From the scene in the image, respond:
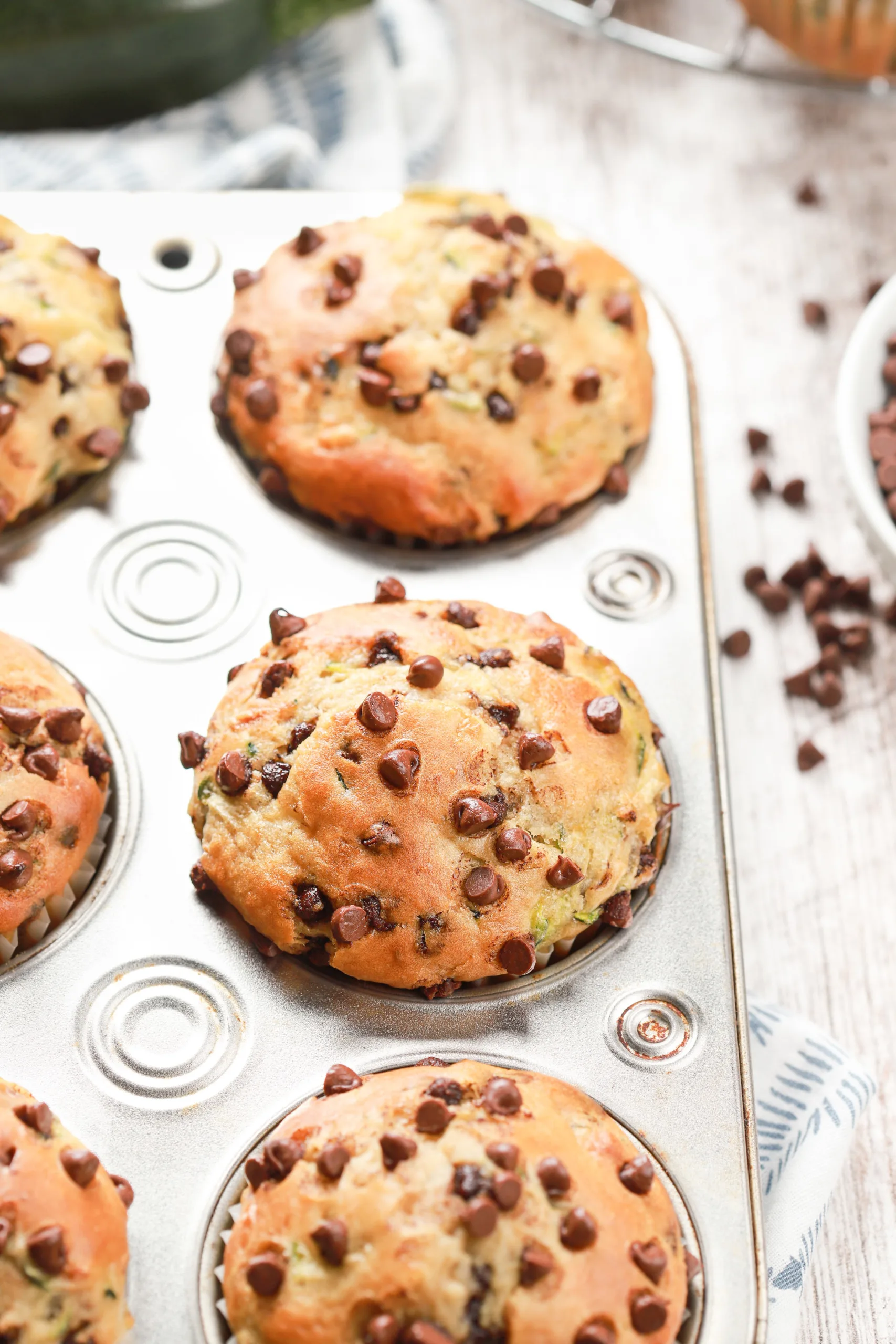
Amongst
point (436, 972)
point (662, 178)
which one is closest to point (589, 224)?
point (662, 178)

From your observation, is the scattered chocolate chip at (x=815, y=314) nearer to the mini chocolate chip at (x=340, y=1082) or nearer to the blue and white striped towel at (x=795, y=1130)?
the blue and white striped towel at (x=795, y=1130)

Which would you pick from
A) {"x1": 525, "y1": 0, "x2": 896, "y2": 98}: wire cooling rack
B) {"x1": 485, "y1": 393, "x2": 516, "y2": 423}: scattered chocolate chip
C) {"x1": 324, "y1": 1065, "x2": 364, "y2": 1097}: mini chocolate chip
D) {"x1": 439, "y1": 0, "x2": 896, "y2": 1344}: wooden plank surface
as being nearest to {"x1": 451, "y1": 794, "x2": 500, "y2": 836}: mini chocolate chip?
{"x1": 324, "y1": 1065, "x2": 364, "y2": 1097}: mini chocolate chip

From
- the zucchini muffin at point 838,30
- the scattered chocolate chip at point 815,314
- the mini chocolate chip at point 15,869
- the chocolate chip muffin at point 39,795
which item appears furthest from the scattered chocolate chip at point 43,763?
the zucchini muffin at point 838,30

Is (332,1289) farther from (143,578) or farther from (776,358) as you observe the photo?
(776,358)

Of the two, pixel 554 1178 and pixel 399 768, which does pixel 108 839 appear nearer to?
pixel 399 768

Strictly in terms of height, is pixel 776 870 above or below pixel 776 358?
below

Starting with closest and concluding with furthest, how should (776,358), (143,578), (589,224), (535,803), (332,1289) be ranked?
(332,1289), (535,803), (143,578), (776,358), (589,224)

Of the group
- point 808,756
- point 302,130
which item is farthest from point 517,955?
point 302,130
